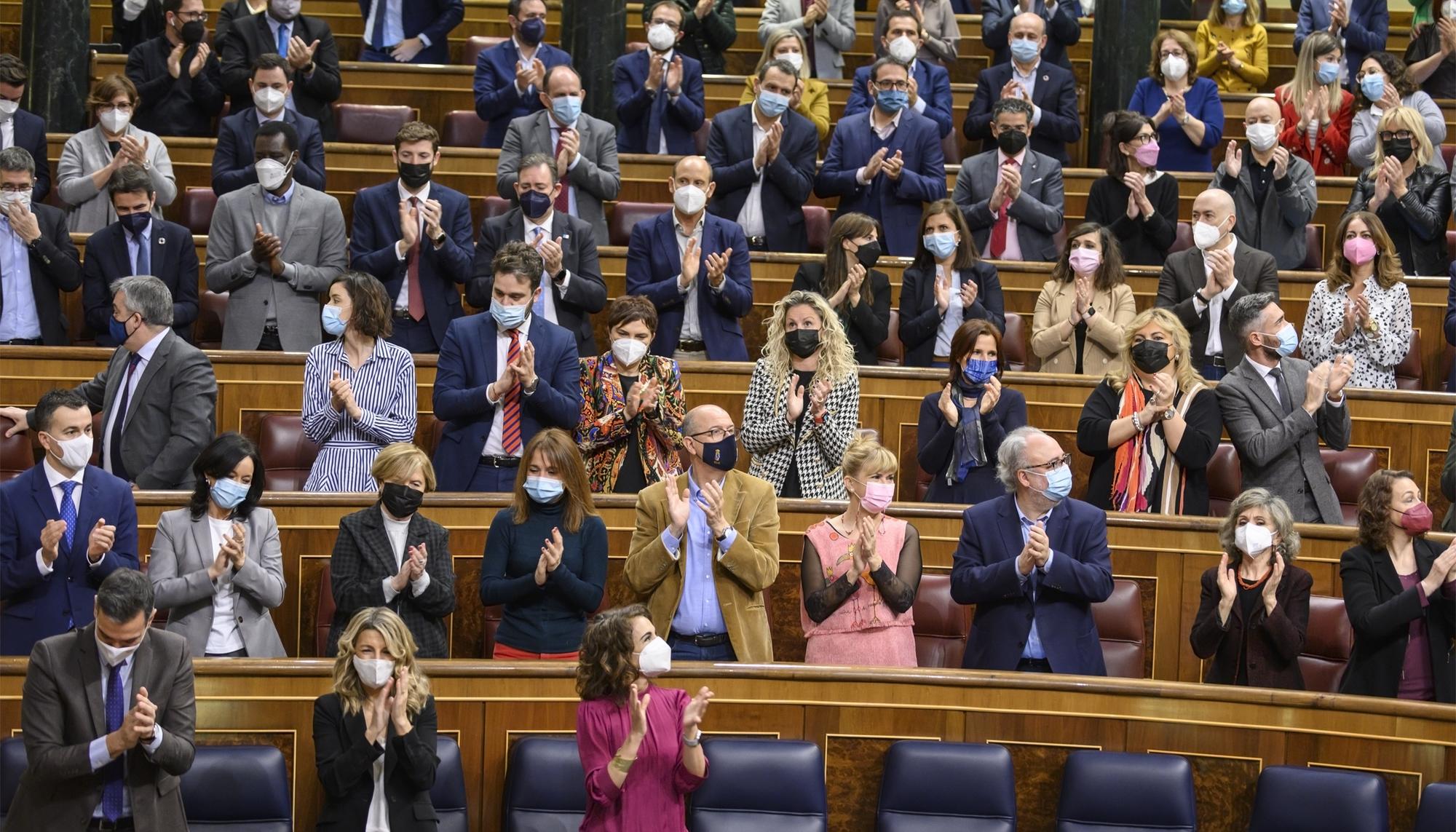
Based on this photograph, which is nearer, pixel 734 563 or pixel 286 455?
pixel 734 563

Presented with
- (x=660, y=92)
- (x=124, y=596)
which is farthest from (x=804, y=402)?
(x=660, y=92)

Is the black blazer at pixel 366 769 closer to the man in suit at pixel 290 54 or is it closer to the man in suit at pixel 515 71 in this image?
the man in suit at pixel 515 71

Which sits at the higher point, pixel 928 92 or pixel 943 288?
pixel 928 92

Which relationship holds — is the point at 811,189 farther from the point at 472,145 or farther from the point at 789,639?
the point at 789,639

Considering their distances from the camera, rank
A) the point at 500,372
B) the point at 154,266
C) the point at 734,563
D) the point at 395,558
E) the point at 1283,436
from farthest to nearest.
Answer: the point at 154,266, the point at 500,372, the point at 1283,436, the point at 395,558, the point at 734,563

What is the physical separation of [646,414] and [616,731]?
1.56 m

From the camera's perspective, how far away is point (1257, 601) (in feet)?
→ 16.1

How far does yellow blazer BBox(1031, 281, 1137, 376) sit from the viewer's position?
644 cm

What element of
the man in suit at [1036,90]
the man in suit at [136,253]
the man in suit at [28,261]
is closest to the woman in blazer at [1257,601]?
the man in suit at [1036,90]

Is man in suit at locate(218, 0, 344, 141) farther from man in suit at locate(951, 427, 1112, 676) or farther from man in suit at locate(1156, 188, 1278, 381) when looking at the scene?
man in suit at locate(951, 427, 1112, 676)

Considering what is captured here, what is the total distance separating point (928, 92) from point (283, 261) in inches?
112

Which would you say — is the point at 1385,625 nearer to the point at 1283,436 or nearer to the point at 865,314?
the point at 1283,436

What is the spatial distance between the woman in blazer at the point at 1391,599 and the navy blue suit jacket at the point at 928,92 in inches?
132

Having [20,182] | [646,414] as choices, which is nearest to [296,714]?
[646,414]
